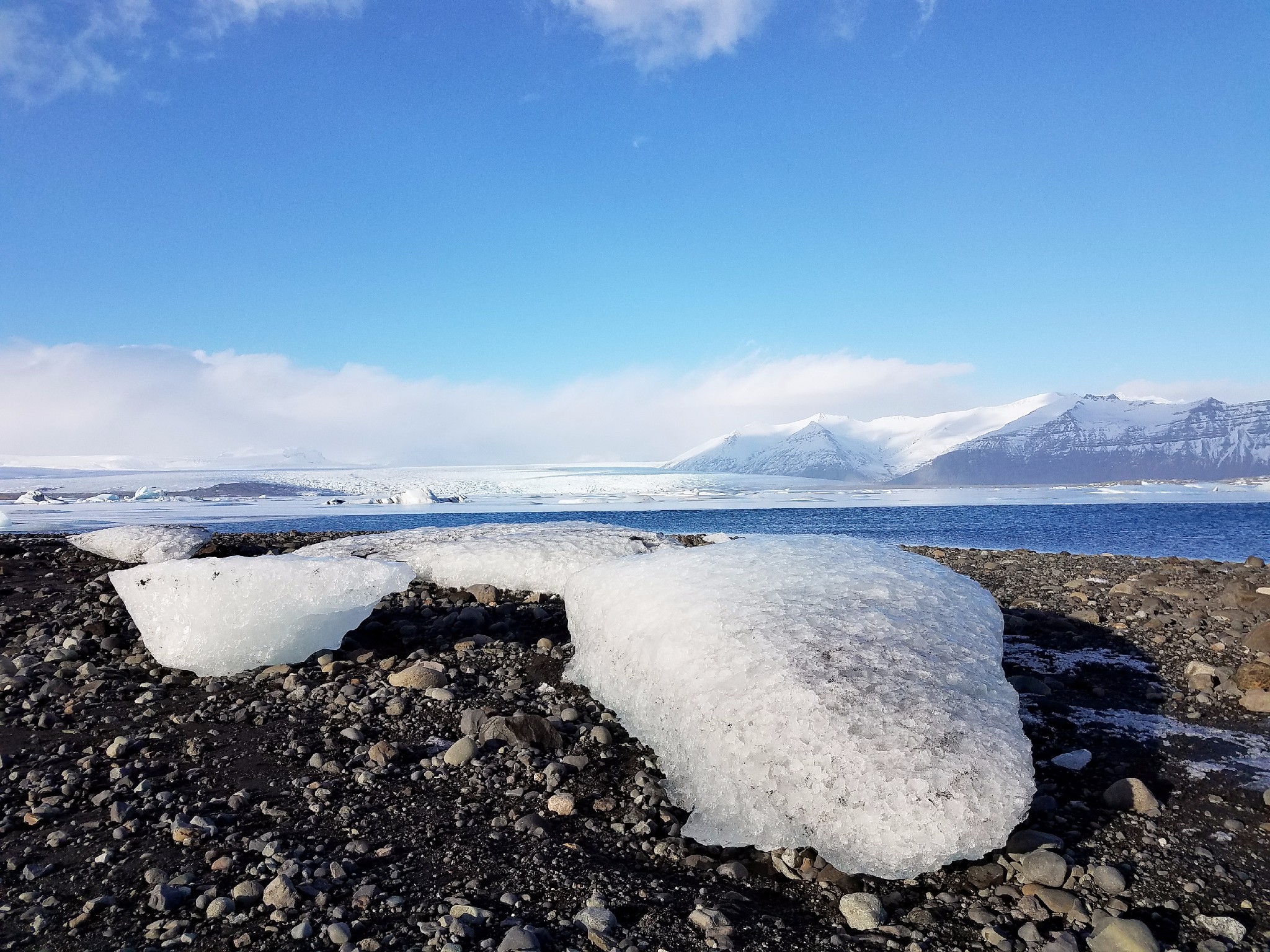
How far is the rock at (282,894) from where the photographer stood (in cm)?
278

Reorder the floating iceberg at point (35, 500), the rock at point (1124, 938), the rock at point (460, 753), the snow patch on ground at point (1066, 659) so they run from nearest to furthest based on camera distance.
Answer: the rock at point (1124, 938), the rock at point (460, 753), the snow patch on ground at point (1066, 659), the floating iceberg at point (35, 500)

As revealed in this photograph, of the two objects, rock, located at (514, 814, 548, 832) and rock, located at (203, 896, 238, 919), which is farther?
rock, located at (514, 814, 548, 832)

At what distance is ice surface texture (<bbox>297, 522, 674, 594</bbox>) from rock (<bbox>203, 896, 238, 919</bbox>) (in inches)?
169

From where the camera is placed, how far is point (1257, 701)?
544 cm

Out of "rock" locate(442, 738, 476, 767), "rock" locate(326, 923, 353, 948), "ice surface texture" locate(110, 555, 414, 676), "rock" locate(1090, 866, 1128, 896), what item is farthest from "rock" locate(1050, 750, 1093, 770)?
"ice surface texture" locate(110, 555, 414, 676)

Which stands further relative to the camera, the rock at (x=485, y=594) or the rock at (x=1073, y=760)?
the rock at (x=485, y=594)

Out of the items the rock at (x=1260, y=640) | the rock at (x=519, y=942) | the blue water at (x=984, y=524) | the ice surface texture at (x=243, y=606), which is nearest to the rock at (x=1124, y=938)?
the rock at (x=519, y=942)

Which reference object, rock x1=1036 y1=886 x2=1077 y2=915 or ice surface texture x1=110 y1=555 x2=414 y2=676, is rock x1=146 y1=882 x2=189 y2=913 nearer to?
ice surface texture x1=110 y1=555 x2=414 y2=676

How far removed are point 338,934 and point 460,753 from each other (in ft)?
5.03

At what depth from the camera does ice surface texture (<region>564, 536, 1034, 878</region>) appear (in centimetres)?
315

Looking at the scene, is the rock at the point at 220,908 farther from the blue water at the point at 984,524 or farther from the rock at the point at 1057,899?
the blue water at the point at 984,524

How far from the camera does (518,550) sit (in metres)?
7.93

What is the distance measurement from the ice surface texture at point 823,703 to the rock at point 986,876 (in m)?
0.15

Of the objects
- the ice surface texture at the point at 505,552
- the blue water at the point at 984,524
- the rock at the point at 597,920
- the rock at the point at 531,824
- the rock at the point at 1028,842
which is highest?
the ice surface texture at the point at 505,552
